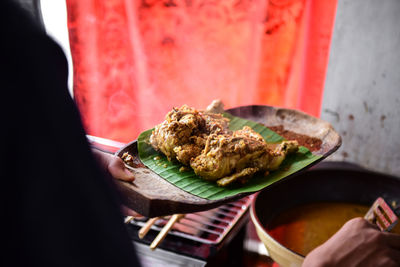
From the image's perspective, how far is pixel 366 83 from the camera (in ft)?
8.27

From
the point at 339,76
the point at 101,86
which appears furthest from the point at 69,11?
the point at 339,76

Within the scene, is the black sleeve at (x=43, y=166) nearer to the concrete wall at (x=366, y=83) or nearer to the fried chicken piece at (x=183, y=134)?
the fried chicken piece at (x=183, y=134)

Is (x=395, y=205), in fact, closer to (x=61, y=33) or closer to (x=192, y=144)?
(x=192, y=144)

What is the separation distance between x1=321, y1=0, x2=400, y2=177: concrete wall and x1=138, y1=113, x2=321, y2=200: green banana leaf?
918 millimetres

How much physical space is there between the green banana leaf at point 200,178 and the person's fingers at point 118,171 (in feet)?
0.92

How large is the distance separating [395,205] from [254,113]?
3.61 ft

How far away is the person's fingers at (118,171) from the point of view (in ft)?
4.74

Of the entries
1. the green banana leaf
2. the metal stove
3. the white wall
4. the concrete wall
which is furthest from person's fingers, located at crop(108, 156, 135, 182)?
the white wall

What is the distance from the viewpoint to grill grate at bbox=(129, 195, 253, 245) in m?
2.05

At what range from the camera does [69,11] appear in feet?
11.8

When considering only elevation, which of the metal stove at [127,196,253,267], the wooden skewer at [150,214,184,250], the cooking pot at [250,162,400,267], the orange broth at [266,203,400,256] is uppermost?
the cooking pot at [250,162,400,267]

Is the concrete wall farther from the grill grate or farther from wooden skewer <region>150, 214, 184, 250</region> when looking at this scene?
wooden skewer <region>150, 214, 184, 250</region>

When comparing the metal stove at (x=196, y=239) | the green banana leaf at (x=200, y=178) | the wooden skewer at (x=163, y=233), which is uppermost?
the green banana leaf at (x=200, y=178)

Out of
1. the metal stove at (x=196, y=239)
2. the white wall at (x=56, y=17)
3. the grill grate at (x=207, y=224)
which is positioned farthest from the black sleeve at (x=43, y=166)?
the white wall at (x=56, y=17)
